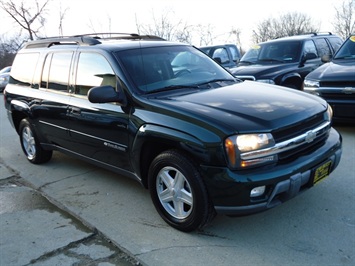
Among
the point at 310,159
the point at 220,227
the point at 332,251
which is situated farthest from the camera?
the point at 220,227

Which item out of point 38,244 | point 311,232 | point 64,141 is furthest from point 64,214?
point 311,232

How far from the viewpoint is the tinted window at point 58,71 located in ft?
14.8

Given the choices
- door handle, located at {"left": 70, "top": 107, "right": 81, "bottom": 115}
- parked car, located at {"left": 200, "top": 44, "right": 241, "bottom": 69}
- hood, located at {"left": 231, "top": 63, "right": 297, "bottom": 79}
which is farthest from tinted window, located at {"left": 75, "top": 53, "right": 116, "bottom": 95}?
parked car, located at {"left": 200, "top": 44, "right": 241, "bottom": 69}

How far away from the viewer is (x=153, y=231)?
11.2 ft

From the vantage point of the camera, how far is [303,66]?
8227 millimetres

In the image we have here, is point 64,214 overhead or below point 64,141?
below

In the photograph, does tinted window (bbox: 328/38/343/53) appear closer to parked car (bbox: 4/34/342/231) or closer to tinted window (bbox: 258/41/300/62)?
tinted window (bbox: 258/41/300/62)

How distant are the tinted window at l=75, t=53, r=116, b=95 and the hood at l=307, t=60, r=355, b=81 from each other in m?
3.89

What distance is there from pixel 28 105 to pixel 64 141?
990 mm

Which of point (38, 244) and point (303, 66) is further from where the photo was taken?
point (303, 66)

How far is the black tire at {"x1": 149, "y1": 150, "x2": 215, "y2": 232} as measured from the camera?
9.98ft

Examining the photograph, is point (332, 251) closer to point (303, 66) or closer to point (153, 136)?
point (153, 136)

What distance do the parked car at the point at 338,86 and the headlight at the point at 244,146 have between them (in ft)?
11.5

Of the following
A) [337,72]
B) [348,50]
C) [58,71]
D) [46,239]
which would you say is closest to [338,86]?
[337,72]
